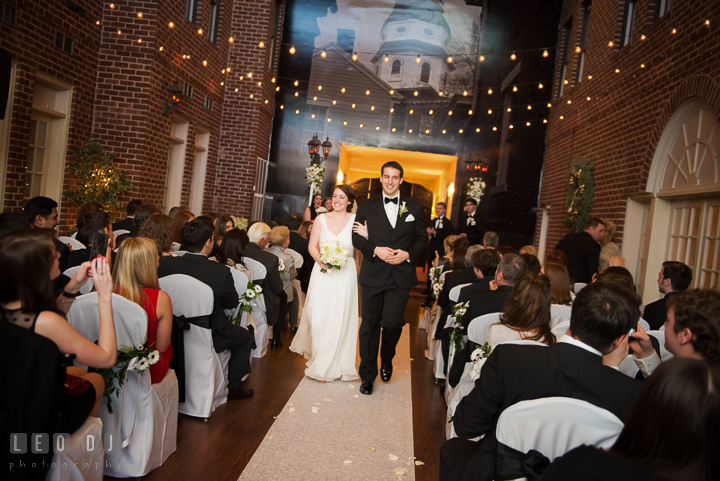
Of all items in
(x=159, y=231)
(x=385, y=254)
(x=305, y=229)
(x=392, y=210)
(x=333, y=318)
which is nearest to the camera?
(x=159, y=231)

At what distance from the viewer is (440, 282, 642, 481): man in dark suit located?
1.80 metres

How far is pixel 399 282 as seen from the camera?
454 centimetres

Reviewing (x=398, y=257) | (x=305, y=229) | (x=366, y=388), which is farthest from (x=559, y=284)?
(x=305, y=229)

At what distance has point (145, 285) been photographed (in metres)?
2.94

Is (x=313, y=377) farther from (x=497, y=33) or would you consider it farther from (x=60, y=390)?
(x=497, y=33)

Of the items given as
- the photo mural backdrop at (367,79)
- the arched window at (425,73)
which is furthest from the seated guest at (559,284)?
the arched window at (425,73)

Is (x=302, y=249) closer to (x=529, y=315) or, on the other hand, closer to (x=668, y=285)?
(x=668, y=285)

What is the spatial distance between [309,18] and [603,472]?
13.5 meters

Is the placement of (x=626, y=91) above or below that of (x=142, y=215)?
above

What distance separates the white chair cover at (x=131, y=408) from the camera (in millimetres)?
2656

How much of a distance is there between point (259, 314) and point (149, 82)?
4249mm

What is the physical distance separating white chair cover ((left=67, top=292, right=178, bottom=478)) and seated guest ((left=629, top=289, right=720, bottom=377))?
7.72 ft

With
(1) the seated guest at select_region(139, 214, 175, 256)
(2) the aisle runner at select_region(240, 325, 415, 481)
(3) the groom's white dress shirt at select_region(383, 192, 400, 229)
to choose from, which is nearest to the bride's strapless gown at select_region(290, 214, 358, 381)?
(2) the aisle runner at select_region(240, 325, 415, 481)

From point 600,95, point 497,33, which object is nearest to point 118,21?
point 600,95
